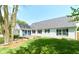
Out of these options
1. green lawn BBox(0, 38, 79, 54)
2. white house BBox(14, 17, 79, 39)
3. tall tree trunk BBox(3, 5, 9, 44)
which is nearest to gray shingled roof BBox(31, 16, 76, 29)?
white house BBox(14, 17, 79, 39)

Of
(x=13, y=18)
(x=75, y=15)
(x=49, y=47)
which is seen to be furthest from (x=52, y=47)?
(x=13, y=18)

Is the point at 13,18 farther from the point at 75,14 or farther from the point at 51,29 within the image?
the point at 75,14

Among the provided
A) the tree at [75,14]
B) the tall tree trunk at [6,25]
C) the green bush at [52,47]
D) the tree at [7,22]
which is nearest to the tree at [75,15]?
the tree at [75,14]

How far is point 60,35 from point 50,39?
15 cm

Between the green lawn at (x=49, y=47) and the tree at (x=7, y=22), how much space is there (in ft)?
0.58

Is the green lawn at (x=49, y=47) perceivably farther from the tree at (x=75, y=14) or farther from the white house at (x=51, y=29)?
the tree at (x=75, y=14)

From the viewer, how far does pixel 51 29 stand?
2.70m

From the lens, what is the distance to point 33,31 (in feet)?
8.55

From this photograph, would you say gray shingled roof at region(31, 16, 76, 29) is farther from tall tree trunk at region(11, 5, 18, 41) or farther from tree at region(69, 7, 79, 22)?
tall tree trunk at region(11, 5, 18, 41)

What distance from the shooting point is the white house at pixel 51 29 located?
8.26 feet

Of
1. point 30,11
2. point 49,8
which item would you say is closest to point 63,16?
point 49,8

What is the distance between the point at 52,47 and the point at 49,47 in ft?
Result: 0.13
